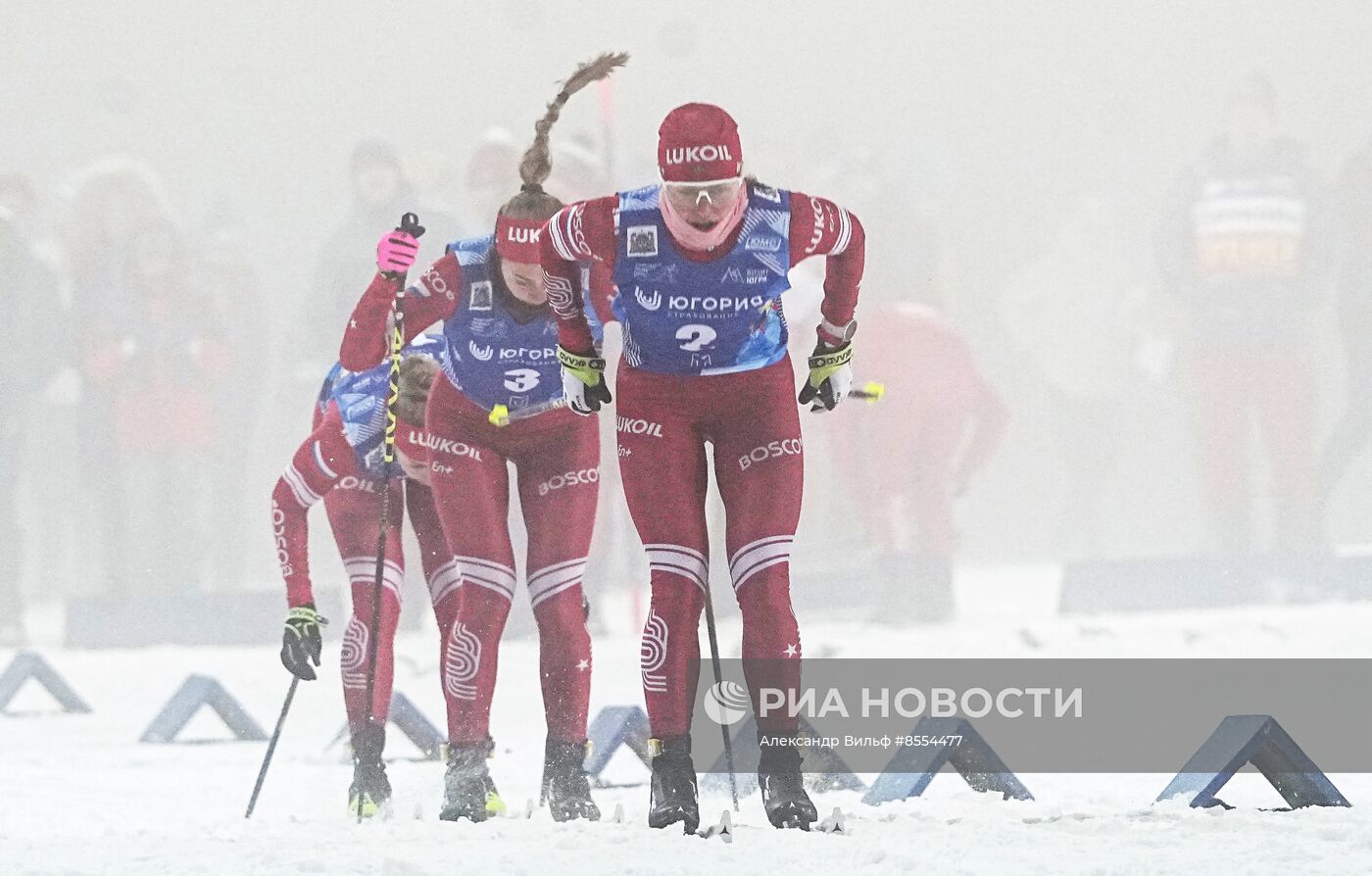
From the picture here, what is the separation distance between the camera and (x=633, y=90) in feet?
69.5

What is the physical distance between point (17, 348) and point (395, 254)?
10.5m

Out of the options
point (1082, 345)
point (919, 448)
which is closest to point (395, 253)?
point (919, 448)

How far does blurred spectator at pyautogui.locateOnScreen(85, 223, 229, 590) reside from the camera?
13812 mm

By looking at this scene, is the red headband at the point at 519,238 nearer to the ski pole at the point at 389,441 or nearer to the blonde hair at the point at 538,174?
the blonde hair at the point at 538,174

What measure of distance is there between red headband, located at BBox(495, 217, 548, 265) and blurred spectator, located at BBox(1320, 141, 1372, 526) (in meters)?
10.1

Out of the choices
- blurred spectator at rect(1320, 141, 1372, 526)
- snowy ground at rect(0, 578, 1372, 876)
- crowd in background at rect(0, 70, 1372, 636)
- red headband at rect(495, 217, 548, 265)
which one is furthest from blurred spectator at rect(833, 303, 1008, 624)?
red headband at rect(495, 217, 548, 265)

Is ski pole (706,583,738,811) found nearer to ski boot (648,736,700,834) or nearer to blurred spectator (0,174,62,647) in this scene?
ski boot (648,736,700,834)

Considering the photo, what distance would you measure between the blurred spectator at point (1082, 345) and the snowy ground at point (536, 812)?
580 cm

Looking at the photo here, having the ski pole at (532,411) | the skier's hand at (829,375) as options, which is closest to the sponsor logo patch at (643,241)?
the skier's hand at (829,375)

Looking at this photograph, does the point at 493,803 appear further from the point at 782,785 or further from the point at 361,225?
the point at 361,225

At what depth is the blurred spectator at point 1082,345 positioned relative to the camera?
17453mm

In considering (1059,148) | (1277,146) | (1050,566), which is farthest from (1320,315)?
(1059,148)

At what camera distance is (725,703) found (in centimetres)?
484

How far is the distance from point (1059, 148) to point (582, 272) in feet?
62.3
